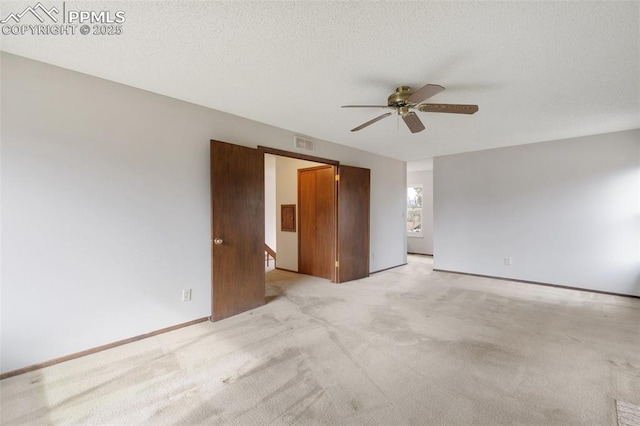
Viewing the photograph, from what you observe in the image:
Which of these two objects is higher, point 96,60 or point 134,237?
point 96,60

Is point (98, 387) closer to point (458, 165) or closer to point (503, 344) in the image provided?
point (503, 344)

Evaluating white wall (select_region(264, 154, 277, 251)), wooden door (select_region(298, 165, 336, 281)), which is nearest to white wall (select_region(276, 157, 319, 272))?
wooden door (select_region(298, 165, 336, 281))

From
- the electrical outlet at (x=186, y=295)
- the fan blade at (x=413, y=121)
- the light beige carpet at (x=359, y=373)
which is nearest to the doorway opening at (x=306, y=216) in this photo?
the light beige carpet at (x=359, y=373)

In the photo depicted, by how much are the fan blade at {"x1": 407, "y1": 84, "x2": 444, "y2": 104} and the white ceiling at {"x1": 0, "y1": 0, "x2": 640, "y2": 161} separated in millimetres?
217

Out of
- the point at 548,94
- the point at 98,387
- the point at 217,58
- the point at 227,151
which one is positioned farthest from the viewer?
the point at 227,151

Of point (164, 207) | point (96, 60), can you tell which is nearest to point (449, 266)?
point (164, 207)

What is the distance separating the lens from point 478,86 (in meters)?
2.58

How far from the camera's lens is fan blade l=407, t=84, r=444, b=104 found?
2051mm

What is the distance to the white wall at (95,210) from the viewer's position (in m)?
2.08

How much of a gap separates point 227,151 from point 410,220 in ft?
22.0

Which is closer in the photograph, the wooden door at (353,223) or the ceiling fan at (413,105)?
the ceiling fan at (413,105)

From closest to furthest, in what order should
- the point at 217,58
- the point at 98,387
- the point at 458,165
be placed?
1. the point at 98,387
2. the point at 217,58
3. the point at 458,165

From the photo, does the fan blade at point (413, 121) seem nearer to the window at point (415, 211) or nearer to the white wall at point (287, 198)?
the white wall at point (287, 198)

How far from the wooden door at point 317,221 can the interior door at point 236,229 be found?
165 cm
